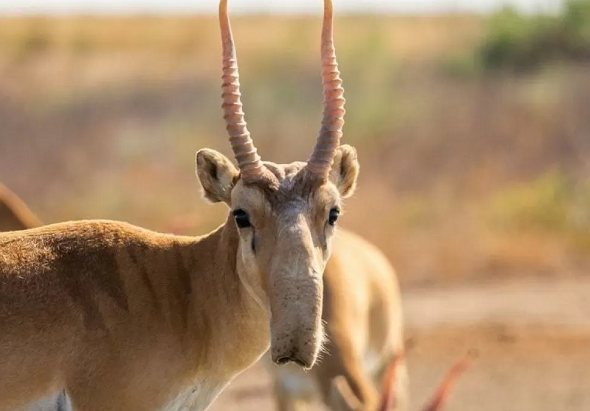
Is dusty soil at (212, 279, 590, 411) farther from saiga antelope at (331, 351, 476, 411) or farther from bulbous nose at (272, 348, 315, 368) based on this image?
bulbous nose at (272, 348, 315, 368)

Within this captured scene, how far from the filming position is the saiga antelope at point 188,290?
7.53 metres

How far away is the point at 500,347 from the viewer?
65.5 feet

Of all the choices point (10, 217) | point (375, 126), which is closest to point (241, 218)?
point (10, 217)

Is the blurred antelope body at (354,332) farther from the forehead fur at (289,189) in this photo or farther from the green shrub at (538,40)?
the green shrub at (538,40)

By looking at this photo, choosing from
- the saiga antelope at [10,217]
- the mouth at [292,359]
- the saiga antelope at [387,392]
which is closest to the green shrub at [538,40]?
the saiga antelope at [10,217]

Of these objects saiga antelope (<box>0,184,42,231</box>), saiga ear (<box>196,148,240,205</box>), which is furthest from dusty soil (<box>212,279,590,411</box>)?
saiga ear (<box>196,148,240,205</box>)

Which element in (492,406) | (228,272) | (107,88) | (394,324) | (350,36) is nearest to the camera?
(228,272)

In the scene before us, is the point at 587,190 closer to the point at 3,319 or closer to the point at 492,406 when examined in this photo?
the point at 492,406

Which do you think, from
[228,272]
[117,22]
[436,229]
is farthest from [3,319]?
[117,22]

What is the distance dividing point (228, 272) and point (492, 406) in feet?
28.5

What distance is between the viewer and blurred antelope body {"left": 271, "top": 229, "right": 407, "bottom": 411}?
11.3 m

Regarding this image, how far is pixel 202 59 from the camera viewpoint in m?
52.9

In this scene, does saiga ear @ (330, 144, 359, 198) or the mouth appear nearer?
the mouth

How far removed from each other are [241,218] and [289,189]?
354 millimetres
